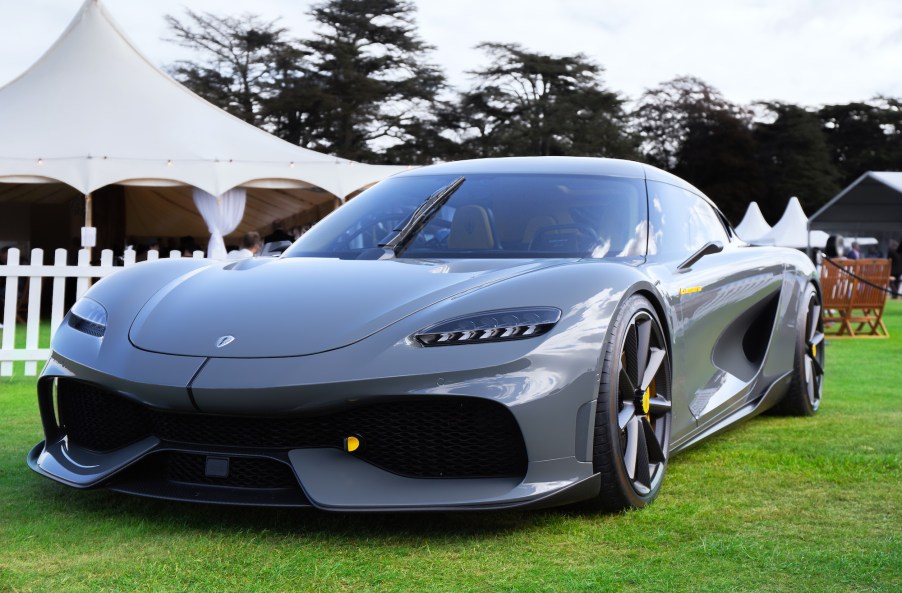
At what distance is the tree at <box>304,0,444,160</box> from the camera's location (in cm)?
5009

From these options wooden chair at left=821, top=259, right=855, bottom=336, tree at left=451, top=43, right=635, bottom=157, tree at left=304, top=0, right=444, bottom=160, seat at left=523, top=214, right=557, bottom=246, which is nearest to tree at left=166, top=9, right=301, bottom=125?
tree at left=304, top=0, right=444, bottom=160

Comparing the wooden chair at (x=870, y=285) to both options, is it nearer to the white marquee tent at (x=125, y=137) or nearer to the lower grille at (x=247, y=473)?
the white marquee tent at (x=125, y=137)

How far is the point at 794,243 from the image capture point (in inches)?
1404

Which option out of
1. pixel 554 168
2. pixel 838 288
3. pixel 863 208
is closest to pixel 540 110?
pixel 863 208

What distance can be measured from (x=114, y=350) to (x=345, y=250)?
1.12m

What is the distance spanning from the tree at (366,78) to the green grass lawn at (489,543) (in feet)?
152

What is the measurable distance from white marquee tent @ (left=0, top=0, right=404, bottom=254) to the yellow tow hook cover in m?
14.9

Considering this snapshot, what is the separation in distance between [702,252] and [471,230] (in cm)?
106

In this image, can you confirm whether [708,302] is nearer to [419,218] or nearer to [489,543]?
[419,218]

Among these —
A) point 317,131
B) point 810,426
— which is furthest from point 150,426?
point 317,131

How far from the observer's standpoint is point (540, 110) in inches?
2196

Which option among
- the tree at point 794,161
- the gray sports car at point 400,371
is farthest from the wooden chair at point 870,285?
the tree at point 794,161

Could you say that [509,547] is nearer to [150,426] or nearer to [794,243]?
[150,426]

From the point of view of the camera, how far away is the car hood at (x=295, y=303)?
2.99 m
